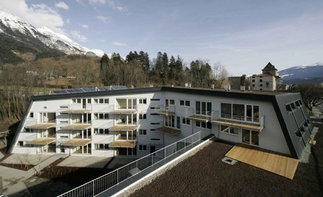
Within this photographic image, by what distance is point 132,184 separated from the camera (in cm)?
664

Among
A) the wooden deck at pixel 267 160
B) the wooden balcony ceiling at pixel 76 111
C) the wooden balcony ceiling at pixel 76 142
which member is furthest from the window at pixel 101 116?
the wooden deck at pixel 267 160

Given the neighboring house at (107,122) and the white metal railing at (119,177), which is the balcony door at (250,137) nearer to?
the white metal railing at (119,177)

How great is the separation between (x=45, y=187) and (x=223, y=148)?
58.3 feet

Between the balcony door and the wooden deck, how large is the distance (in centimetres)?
99

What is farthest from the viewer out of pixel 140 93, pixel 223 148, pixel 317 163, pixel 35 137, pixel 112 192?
pixel 35 137

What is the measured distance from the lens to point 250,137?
11250 mm

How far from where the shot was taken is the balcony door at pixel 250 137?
36.3 ft

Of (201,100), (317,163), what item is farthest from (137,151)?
(317,163)

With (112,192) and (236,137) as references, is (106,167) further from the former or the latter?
(236,137)

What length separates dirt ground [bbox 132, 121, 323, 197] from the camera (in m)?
6.32

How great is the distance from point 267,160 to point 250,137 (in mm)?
2502

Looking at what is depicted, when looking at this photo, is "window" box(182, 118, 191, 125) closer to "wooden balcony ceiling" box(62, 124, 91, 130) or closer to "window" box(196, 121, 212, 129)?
"window" box(196, 121, 212, 129)

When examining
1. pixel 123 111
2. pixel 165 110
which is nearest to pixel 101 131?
pixel 123 111

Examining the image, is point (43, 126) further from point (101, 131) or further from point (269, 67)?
point (269, 67)
